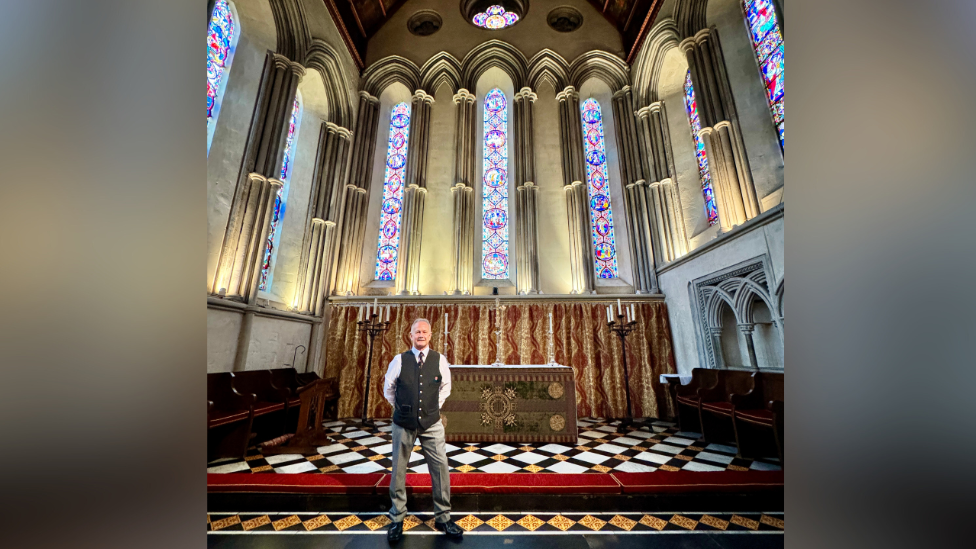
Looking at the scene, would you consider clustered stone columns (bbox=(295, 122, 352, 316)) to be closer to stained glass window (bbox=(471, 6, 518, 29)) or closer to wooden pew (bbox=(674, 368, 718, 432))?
stained glass window (bbox=(471, 6, 518, 29))

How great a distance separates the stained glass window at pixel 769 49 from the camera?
18.0 ft

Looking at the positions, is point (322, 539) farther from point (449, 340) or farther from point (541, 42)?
point (541, 42)

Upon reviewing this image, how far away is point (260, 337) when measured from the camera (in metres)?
6.15

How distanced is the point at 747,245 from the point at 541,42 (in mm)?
7453

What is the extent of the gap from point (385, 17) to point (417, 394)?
10.7m

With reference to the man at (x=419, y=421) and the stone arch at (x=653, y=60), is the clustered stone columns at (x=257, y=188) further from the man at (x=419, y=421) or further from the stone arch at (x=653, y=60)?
the stone arch at (x=653, y=60)

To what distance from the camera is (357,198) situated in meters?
8.59

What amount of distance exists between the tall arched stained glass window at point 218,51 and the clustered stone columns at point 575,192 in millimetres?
6639

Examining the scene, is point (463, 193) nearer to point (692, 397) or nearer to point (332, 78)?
point (332, 78)

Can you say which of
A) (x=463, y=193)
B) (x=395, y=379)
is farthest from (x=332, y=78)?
(x=395, y=379)

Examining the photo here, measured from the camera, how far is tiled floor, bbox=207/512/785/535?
8.96 ft

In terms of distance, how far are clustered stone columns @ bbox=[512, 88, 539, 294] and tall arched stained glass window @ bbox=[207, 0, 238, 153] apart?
5.71m

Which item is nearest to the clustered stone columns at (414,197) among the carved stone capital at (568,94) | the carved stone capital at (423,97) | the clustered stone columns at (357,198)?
the carved stone capital at (423,97)
